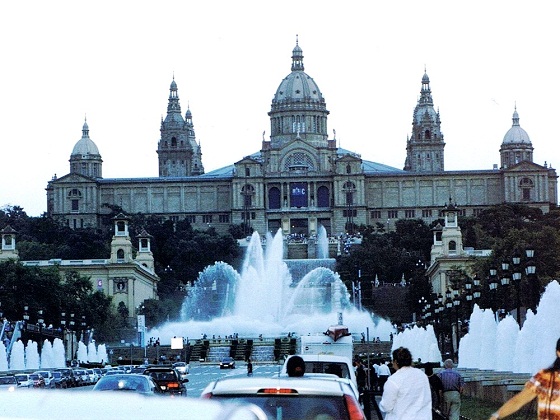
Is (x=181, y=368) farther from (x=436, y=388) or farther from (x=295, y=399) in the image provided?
(x=295, y=399)

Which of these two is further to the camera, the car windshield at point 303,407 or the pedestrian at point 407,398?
the pedestrian at point 407,398

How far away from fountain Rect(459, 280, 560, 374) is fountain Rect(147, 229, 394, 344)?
6655cm

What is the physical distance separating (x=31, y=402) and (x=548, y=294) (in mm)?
30902

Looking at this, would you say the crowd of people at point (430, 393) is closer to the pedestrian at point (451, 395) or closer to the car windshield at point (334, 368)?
the pedestrian at point (451, 395)

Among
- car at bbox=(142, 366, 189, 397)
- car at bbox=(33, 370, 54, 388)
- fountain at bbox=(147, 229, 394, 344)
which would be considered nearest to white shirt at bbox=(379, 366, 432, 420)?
car at bbox=(142, 366, 189, 397)

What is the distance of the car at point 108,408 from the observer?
6.71 m

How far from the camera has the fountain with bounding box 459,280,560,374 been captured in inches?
1359

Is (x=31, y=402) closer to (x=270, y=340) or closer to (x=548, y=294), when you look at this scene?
(x=548, y=294)

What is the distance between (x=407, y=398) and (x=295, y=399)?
8.45ft

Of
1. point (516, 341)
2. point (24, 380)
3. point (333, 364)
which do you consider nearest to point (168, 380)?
point (516, 341)

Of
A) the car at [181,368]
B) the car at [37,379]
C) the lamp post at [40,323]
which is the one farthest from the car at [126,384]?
the lamp post at [40,323]

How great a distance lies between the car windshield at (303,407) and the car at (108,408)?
3.86 m

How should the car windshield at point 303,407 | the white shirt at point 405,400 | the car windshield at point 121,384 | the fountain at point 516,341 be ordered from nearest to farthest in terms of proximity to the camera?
the car windshield at point 303,407
the white shirt at point 405,400
the car windshield at point 121,384
the fountain at point 516,341

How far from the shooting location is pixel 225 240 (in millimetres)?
188750
